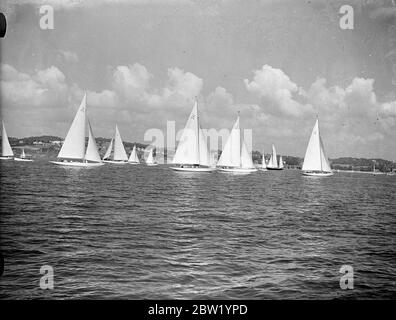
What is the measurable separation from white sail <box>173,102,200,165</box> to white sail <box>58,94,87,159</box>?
1441 cm

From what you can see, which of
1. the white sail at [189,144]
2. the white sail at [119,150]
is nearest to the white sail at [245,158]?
the white sail at [189,144]

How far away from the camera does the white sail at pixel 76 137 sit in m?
50.4

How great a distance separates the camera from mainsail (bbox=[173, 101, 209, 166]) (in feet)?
171

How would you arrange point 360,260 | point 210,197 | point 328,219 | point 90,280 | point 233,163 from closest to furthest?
point 90,280, point 360,260, point 328,219, point 210,197, point 233,163

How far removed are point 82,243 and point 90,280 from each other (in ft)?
13.1

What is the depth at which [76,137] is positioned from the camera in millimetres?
51531

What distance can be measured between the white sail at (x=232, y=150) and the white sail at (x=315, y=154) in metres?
11.9

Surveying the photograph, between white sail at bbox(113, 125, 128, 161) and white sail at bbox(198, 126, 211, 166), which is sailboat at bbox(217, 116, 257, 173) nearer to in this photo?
white sail at bbox(198, 126, 211, 166)

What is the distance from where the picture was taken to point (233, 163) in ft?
212

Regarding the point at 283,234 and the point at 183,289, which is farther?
the point at 283,234

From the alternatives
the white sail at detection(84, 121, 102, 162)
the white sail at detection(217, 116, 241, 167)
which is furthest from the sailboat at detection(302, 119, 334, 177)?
the white sail at detection(84, 121, 102, 162)

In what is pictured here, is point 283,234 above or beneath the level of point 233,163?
beneath
